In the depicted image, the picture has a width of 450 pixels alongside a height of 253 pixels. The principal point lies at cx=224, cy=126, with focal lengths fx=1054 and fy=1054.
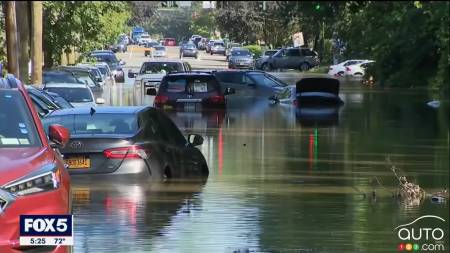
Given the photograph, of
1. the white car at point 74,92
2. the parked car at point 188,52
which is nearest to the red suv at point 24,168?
the white car at point 74,92

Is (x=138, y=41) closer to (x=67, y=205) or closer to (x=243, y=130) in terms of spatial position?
(x=243, y=130)

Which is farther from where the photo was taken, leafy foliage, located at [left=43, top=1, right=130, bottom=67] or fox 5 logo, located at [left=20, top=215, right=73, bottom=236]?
leafy foliage, located at [left=43, top=1, right=130, bottom=67]

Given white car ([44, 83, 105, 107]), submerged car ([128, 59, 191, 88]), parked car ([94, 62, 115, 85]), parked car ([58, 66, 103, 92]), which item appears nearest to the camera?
white car ([44, 83, 105, 107])

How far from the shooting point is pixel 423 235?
11000mm

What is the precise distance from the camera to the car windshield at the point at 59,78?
108 feet

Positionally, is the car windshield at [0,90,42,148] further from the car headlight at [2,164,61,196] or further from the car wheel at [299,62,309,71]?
the car wheel at [299,62,309,71]

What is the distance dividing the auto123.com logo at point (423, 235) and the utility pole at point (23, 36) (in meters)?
25.1

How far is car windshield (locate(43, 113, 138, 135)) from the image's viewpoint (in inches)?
568

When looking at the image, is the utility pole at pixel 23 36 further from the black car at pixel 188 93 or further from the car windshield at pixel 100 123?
the car windshield at pixel 100 123

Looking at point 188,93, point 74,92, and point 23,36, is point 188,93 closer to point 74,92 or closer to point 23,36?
point 74,92

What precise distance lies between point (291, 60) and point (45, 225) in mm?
68206

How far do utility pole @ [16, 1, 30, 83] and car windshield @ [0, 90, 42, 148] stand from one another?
88.2ft

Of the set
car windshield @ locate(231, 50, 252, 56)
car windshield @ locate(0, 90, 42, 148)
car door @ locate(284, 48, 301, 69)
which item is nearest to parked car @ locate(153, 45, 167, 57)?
car windshield @ locate(231, 50, 252, 56)

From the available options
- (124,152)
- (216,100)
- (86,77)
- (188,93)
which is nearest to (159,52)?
(86,77)
